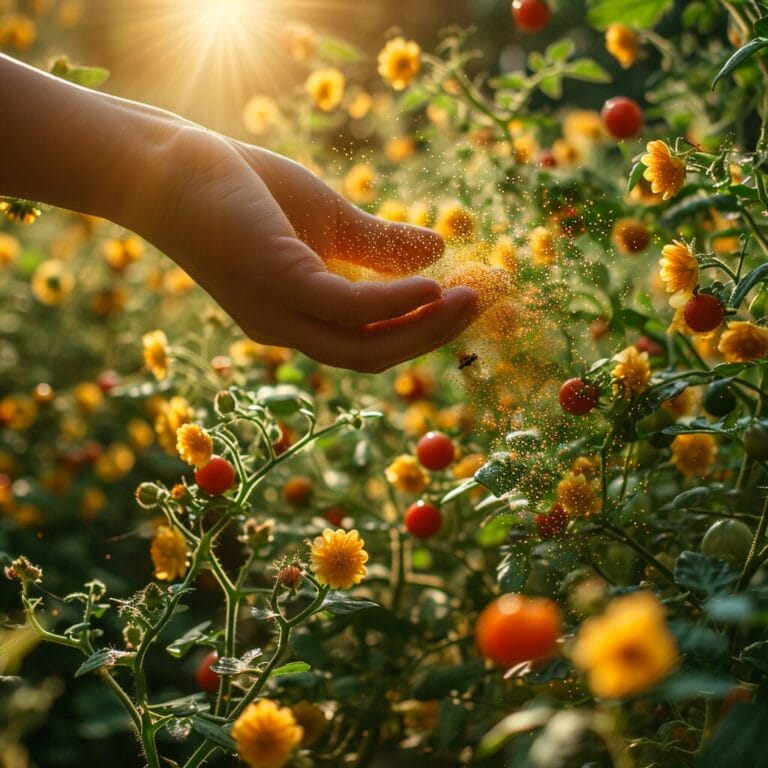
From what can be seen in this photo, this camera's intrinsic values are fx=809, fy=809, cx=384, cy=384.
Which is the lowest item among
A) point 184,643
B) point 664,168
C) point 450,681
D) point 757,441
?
point 450,681

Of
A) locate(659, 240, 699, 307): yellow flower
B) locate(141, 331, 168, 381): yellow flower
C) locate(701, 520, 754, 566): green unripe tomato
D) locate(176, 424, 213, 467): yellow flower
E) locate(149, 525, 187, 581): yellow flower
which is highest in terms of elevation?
locate(659, 240, 699, 307): yellow flower

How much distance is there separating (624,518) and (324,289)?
0.39 meters

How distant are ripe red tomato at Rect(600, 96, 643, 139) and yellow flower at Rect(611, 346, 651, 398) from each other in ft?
2.34

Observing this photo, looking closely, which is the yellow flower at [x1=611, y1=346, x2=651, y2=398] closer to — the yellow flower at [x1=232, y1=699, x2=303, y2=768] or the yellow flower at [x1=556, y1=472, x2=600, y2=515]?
the yellow flower at [x1=556, y1=472, x2=600, y2=515]

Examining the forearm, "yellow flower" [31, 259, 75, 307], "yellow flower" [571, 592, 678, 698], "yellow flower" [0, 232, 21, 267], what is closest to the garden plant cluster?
"yellow flower" [571, 592, 678, 698]

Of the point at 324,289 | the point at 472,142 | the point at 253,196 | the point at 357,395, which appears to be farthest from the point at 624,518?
the point at 472,142

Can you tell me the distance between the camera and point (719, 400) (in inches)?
31.4

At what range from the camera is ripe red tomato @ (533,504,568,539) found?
2.61ft

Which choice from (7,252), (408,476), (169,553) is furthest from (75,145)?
(7,252)

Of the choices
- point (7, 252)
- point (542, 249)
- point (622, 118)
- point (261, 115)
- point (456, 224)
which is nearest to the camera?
point (542, 249)

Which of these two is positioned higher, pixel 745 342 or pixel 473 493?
pixel 745 342

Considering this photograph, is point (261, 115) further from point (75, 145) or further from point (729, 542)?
point (729, 542)

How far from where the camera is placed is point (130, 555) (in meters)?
1.62

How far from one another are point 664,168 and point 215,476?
0.54 meters
